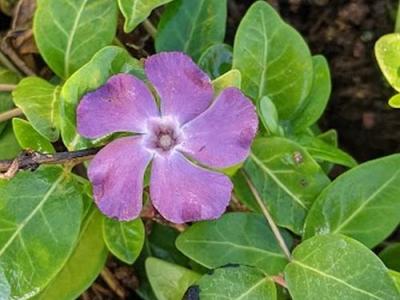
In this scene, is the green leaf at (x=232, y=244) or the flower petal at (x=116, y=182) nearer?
the flower petal at (x=116, y=182)

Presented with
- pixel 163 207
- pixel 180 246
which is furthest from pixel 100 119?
pixel 180 246

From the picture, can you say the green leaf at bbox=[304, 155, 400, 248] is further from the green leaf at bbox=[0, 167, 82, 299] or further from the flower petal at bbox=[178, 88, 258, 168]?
the green leaf at bbox=[0, 167, 82, 299]

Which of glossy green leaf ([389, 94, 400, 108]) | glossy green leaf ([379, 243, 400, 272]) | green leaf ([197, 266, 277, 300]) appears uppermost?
glossy green leaf ([389, 94, 400, 108])

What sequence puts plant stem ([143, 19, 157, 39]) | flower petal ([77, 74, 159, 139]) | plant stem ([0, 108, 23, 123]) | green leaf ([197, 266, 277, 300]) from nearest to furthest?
flower petal ([77, 74, 159, 139]) → green leaf ([197, 266, 277, 300]) → plant stem ([0, 108, 23, 123]) → plant stem ([143, 19, 157, 39])

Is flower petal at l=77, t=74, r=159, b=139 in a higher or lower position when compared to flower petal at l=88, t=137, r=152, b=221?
higher

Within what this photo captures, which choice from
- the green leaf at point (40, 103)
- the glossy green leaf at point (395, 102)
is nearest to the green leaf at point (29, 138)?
the green leaf at point (40, 103)

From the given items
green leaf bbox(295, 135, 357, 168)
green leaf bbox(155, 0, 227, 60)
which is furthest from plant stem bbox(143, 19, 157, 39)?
green leaf bbox(295, 135, 357, 168)

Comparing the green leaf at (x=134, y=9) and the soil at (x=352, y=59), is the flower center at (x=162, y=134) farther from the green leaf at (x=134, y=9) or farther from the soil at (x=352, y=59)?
the soil at (x=352, y=59)
